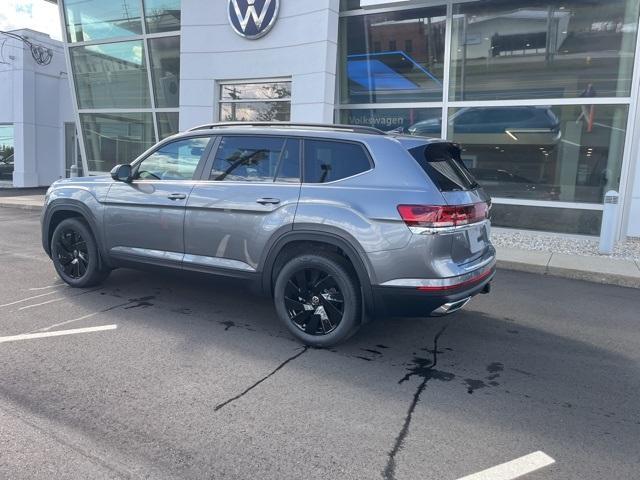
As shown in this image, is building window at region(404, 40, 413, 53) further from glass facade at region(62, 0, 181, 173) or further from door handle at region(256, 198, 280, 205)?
door handle at region(256, 198, 280, 205)

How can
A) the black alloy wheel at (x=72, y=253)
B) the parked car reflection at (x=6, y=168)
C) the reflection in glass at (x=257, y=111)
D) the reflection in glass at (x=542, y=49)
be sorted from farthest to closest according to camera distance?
the parked car reflection at (x=6, y=168) → the reflection in glass at (x=257, y=111) → the reflection in glass at (x=542, y=49) → the black alloy wheel at (x=72, y=253)

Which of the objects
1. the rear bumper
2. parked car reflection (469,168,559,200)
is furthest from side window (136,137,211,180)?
parked car reflection (469,168,559,200)

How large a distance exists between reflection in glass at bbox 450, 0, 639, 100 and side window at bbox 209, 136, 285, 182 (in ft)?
25.6

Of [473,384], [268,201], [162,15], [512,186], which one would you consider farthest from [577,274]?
[162,15]

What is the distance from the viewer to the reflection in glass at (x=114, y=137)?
1611 centimetres

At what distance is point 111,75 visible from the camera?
16.2 meters

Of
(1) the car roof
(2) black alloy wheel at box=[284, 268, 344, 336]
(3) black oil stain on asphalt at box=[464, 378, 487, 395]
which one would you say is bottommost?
(3) black oil stain on asphalt at box=[464, 378, 487, 395]

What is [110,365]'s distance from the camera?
4.01 metres

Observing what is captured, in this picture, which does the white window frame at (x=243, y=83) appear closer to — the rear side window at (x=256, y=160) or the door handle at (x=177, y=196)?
the rear side window at (x=256, y=160)

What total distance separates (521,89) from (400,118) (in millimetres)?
2662

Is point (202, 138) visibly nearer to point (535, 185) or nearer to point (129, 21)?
point (535, 185)

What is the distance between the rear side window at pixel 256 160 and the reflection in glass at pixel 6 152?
66.5ft

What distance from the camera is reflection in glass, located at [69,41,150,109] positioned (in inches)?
617

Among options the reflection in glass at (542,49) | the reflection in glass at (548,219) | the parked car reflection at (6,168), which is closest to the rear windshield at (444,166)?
the reflection in glass at (548,219)
